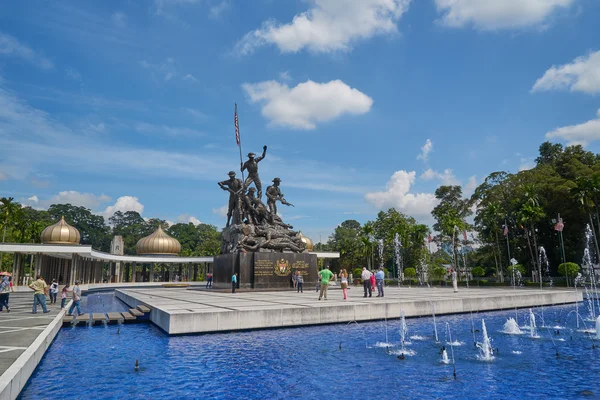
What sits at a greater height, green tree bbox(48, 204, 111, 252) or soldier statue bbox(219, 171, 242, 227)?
green tree bbox(48, 204, 111, 252)

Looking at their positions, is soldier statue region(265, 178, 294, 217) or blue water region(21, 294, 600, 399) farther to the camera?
soldier statue region(265, 178, 294, 217)

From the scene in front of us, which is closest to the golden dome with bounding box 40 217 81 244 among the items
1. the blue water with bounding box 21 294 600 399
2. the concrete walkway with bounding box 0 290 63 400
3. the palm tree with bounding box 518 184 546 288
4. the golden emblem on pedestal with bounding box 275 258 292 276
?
the golden emblem on pedestal with bounding box 275 258 292 276

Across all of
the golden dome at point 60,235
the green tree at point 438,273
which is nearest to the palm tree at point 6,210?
the golden dome at point 60,235

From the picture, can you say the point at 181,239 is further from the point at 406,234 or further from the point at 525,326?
the point at 525,326

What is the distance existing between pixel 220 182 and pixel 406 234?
3986cm

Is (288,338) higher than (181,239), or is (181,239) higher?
(181,239)

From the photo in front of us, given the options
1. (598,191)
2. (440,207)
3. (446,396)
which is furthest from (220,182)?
(440,207)

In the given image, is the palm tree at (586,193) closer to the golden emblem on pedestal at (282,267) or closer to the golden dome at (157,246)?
the golden emblem on pedestal at (282,267)

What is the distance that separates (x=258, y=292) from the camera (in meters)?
23.0

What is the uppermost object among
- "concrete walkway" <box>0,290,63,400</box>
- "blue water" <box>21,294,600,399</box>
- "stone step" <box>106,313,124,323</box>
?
"concrete walkway" <box>0,290,63,400</box>

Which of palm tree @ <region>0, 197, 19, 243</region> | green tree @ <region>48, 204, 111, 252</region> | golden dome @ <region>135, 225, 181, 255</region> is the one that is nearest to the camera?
palm tree @ <region>0, 197, 19, 243</region>

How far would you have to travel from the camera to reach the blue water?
21.9 feet

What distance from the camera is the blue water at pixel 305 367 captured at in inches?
262

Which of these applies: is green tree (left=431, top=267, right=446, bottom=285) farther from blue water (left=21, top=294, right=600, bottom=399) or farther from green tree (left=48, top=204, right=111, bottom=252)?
green tree (left=48, top=204, right=111, bottom=252)
